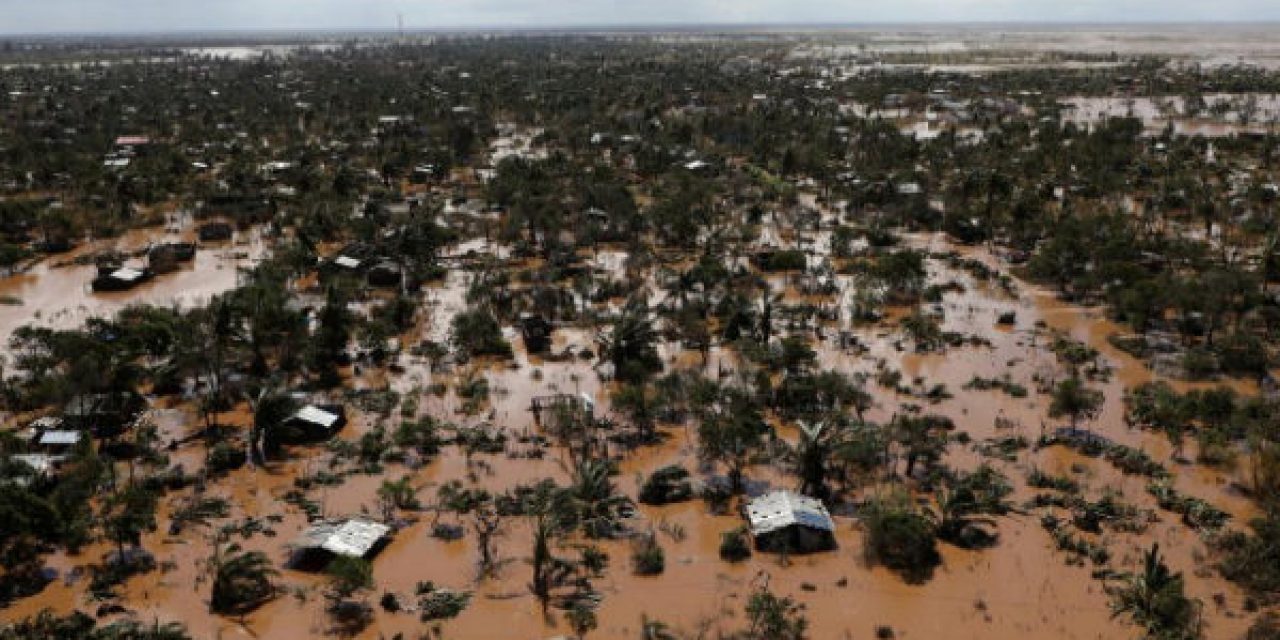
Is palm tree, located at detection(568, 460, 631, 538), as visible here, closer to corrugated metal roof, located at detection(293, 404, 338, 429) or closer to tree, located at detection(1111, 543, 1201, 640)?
corrugated metal roof, located at detection(293, 404, 338, 429)

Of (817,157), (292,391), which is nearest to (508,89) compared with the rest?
(817,157)

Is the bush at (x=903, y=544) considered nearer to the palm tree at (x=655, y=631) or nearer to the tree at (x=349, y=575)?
the palm tree at (x=655, y=631)

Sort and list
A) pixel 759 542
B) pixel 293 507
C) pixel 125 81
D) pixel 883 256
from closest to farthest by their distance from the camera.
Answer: pixel 759 542
pixel 293 507
pixel 883 256
pixel 125 81

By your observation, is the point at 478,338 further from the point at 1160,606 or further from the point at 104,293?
the point at 1160,606

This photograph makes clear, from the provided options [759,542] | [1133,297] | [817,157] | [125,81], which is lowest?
[759,542]

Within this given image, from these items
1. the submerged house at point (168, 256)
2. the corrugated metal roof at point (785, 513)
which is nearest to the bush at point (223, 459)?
the corrugated metal roof at point (785, 513)

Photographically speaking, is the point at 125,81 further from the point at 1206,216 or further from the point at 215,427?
the point at 1206,216

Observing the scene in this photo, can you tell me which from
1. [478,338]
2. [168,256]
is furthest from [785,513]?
[168,256]
